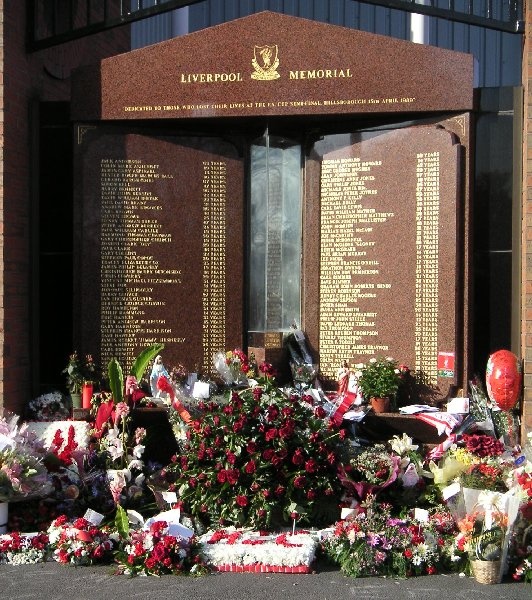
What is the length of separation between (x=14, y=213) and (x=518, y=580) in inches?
214

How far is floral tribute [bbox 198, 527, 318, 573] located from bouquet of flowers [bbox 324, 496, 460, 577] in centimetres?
22

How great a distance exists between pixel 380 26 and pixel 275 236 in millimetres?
5764

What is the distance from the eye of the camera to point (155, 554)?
5.86 meters

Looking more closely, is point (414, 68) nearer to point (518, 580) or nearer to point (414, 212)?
point (414, 212)

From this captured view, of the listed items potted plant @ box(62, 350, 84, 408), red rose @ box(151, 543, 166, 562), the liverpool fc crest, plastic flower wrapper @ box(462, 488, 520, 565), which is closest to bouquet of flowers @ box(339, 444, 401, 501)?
plastic flower wrapper @ box(462, 488, 520, 565)

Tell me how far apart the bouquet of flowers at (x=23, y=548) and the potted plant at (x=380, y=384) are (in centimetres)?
315

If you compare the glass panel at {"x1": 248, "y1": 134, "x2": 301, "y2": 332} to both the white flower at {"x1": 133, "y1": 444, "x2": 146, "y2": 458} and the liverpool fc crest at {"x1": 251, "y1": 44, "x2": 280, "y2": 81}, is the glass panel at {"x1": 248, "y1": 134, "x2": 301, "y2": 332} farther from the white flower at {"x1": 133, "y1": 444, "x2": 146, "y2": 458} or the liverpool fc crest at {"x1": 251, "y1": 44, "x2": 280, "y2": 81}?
the white flower at {"x1": 133, "y1": 444, "x2": 146, "y2": 458}

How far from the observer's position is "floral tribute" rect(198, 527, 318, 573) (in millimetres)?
5887

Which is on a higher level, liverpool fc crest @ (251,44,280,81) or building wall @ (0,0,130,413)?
liverpool fc crest @ (251,44,280,81)

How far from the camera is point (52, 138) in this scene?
8.64 meters

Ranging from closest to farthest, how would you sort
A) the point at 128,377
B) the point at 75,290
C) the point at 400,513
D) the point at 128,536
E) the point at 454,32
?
the point at 128,536 < the point at 400,513 < the point at 128,377 < the point at 75,290 < the point at 454,32

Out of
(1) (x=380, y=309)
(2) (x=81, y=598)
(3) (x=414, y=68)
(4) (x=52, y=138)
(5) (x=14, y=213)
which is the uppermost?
(3) (x=414, y=68)

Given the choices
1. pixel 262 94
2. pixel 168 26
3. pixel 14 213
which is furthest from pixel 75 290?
pixel 168 26

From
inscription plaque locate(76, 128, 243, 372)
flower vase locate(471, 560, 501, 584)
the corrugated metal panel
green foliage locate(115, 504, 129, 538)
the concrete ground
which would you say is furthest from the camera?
the corrugated metal panel
